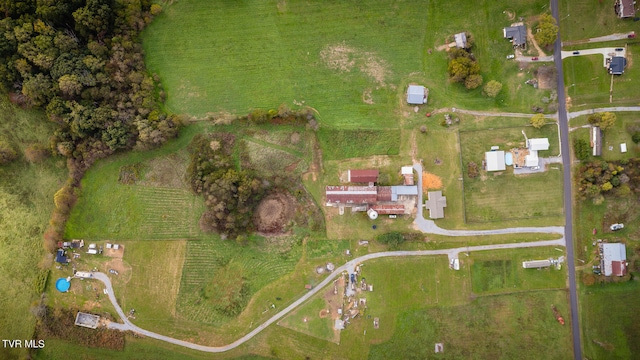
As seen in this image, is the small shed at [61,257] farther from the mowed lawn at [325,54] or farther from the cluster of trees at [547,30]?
the cluster of trees at [547,30]

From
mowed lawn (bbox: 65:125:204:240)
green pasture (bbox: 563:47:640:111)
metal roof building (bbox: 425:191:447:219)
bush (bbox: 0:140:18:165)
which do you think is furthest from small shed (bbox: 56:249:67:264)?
green pasture (bbox: 563:47:640:111)

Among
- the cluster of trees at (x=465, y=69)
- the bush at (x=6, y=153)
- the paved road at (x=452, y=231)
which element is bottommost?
the paved road at (x=452, y=231)

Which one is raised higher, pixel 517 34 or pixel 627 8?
pixel 627 8

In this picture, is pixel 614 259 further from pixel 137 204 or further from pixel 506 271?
pixel 137 204

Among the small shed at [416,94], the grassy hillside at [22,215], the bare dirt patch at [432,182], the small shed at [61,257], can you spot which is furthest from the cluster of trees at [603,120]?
the small shed at [61,257]

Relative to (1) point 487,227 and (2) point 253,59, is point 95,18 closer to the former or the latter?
(2) point 253,59

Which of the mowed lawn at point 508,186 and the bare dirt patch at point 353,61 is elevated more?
the bare dirt patch at point 353,61

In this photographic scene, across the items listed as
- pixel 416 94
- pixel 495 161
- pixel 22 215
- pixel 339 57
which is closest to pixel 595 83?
pixel 495 161

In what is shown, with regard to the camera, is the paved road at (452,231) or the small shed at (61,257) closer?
the paved road at (452,231)
